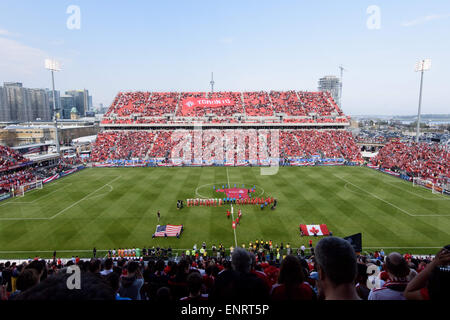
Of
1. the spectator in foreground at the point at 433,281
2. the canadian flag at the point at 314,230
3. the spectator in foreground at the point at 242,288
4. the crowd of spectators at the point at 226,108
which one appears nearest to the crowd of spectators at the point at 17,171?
the crowd of spectators at the point at 226,108

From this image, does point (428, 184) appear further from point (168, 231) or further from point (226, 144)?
point (226, 144)

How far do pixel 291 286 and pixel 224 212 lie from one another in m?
24.4

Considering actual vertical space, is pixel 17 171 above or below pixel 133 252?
above

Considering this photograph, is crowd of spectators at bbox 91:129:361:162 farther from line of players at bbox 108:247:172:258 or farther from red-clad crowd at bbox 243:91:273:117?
line of players at bbox 108:247:172:258

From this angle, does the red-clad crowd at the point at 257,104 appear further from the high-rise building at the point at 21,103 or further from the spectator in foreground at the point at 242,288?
the high-rise building at the point at 21,103

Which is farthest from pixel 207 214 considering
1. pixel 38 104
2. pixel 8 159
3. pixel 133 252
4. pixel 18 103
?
pixel 38 104

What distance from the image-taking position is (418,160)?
150 ft

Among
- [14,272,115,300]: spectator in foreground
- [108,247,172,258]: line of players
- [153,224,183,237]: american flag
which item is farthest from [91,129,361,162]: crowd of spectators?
[14,272,115,300]: spectator in foreground

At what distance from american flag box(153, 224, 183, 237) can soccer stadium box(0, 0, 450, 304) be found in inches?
5.4

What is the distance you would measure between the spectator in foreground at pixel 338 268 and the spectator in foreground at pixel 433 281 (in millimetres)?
1102

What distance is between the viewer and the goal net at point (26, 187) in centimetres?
3397

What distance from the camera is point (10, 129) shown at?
70.7 metres
